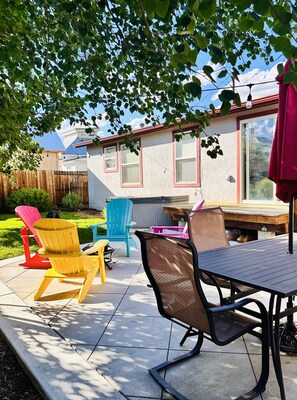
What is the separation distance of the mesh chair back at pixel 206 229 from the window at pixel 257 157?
3907 millimetres

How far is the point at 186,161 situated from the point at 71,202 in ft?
19.6

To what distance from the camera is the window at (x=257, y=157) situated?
6.80 m

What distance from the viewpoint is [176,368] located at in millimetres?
2244

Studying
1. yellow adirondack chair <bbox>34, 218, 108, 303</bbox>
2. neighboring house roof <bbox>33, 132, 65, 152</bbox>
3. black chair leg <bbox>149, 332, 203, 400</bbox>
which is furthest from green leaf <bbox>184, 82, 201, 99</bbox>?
neighboring house roof <bbox>33, 132, 65, 152</bbox>

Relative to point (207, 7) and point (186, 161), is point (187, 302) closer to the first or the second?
point (207, 7)

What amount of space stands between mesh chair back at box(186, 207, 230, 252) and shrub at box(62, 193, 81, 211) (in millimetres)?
10010

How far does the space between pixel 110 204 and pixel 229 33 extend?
4.07 metres

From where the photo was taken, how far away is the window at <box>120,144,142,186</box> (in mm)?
10414

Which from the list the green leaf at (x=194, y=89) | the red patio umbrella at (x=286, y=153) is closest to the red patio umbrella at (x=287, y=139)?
the red patio umbrella at (x=286, y=153)

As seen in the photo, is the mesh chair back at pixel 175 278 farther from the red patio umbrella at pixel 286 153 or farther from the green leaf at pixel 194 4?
the green leaf at pixel 194 4

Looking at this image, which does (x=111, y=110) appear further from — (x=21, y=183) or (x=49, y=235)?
(x=21, y=183)

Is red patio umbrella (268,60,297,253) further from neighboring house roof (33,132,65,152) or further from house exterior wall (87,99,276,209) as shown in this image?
neighboring house roof (33,132,65,152)

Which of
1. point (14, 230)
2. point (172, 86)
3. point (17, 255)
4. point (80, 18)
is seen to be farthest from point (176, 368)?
point (14, 230)

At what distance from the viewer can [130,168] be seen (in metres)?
10.7
